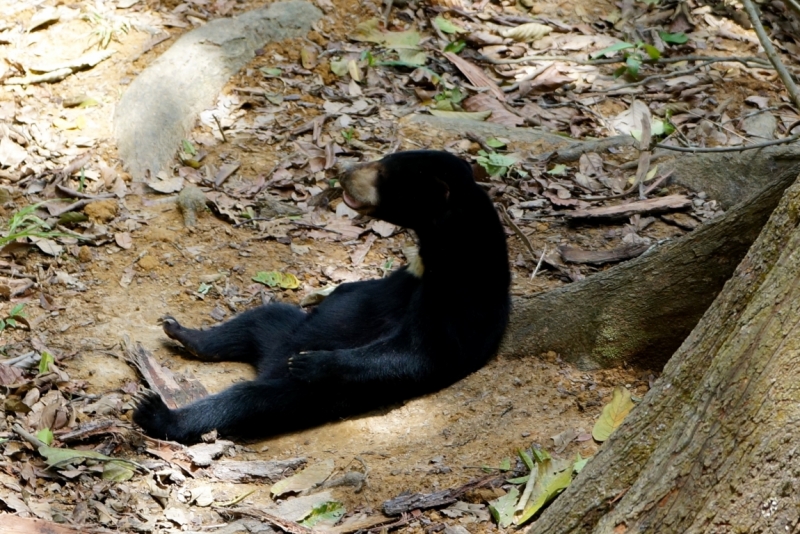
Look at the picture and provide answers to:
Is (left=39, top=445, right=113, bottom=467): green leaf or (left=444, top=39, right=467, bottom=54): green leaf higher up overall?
(left=39, top=445, right=113, bottom=467): green leaf

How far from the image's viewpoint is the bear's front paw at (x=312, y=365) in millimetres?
5000

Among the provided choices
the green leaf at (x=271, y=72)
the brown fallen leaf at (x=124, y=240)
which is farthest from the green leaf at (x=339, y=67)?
the brown fallen leaf at (x=124, y=240)

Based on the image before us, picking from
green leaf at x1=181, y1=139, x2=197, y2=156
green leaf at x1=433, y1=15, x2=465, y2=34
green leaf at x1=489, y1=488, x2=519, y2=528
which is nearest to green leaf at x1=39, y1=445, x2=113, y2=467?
green leaf at x1=489, y1=488, x2=519, y2=528

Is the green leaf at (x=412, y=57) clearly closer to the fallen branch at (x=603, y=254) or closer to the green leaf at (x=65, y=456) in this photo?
the fallen branch at (x=603, y=254)

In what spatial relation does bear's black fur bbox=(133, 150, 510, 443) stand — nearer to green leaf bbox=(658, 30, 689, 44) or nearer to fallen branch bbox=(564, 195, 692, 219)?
fallen branch bbox=(564, 195, 692, 219)

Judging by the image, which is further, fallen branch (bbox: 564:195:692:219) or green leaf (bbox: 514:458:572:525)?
fallen branch (bbox: 564:195:692:219)

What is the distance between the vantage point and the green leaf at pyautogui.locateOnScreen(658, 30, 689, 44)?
905 cm

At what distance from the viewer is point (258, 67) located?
8164 mm

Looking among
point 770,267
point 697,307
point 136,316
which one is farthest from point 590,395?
point 136,316

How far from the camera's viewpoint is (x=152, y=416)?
15.2ft

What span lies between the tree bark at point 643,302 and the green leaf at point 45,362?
8.59 feet

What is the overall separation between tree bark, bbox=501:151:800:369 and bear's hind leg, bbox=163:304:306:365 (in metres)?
1.43

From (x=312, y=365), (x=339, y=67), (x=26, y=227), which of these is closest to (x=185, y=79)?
(x=339, y=67)

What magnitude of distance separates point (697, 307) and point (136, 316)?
11.3 ft
